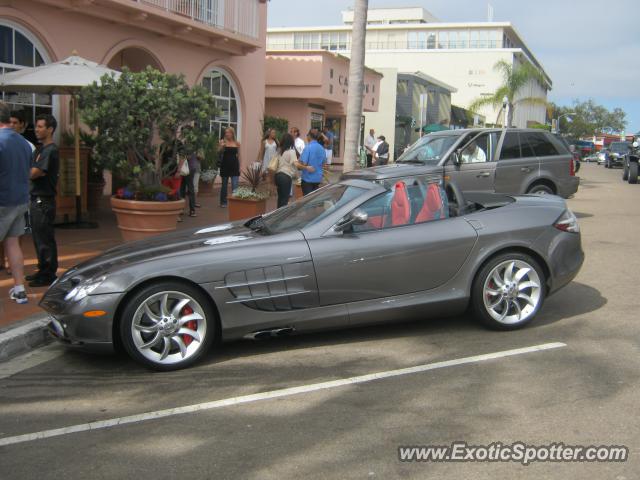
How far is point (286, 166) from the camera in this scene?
1134cm

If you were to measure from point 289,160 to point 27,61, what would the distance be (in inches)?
211

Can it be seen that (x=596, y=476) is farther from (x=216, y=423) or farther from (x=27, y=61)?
(x=27, y=61)

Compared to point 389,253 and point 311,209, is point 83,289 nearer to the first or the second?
point 311,209

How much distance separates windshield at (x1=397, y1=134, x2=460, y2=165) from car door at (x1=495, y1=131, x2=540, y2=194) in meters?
1.02

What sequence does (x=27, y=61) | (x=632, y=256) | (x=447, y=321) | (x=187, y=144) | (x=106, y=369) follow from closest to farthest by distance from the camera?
(x=106, y=369) → (x=447, y=321) → (x=187, y=144) → (x=632, y=256) → (x=27, y=61)

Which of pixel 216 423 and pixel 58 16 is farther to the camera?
pixel 58 16

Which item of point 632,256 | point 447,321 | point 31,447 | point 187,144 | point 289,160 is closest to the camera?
point 31,447

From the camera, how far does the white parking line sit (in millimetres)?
4023

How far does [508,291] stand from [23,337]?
4.13 metres

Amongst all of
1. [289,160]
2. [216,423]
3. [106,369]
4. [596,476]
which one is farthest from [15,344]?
[289,160]

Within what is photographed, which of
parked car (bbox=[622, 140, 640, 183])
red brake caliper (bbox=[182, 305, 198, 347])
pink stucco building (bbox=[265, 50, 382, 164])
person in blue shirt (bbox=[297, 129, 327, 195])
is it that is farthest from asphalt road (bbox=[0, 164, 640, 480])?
parked car (bbox=[622, 140, 640, 183])

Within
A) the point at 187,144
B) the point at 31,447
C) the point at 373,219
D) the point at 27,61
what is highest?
the point at 27,61

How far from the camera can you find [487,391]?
177 inches

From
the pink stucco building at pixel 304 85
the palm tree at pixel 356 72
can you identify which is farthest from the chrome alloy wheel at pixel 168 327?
the pink stucco building at pixel 304 85
